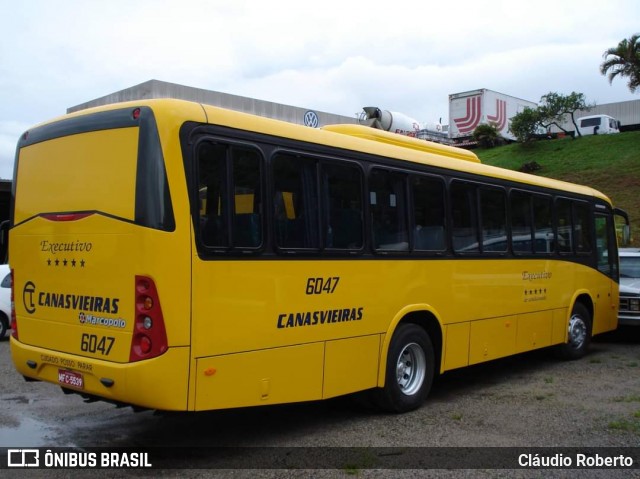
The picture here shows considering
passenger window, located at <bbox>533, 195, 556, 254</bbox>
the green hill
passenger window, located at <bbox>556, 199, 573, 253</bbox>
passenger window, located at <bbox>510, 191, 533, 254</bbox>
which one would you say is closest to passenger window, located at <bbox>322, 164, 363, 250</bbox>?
passenger window, located at <bbox>510, 191, 533, 254</bbox>

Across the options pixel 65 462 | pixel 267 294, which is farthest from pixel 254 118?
pixel 65 462

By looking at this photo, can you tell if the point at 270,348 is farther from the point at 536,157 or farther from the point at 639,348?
the point at 536,157

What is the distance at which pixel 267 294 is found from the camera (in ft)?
18.4

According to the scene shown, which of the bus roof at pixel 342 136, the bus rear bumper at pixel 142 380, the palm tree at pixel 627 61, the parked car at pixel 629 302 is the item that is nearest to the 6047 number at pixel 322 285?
the bus roof at pixel 342 136

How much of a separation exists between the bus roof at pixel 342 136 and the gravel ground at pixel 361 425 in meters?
2.70

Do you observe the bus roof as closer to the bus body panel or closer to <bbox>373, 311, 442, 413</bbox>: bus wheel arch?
the bus body panel

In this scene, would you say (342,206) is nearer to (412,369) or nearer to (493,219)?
(412,369)

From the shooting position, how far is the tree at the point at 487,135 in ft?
131

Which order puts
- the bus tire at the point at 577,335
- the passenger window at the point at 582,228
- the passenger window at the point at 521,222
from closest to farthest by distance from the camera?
the passenger window at the point at 521,222, the bus tire at the point at 577,335, the passenger window at the point at 582,228

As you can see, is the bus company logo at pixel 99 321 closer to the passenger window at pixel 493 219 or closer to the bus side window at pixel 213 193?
the bus side window at pixel 213 193

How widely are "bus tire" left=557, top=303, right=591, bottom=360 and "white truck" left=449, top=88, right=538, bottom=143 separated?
103ft

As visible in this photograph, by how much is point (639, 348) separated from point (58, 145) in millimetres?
10678

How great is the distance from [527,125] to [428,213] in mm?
30492

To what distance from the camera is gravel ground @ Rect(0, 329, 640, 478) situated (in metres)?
5.59
